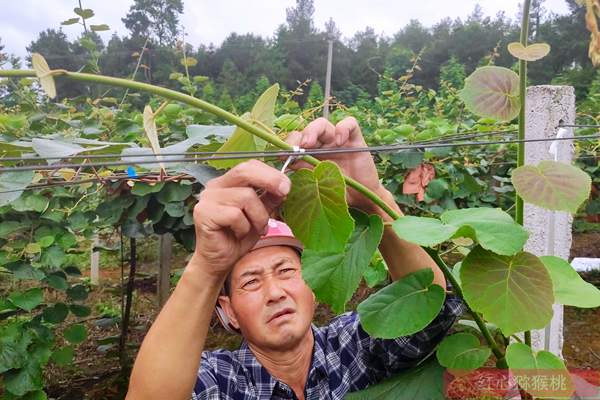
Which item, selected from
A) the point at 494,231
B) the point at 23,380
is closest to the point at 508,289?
the point at 494,231

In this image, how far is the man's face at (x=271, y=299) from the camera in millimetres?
951

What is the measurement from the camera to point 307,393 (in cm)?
102

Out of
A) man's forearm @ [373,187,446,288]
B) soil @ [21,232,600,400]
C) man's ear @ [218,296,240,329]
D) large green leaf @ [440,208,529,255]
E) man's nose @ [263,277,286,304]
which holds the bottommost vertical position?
soil @ [21,232,600,400]

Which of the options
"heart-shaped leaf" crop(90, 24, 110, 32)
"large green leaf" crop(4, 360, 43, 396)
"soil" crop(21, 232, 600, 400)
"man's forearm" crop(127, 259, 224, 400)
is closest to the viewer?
"man's forearm" crop(127, 259, 224, 400)

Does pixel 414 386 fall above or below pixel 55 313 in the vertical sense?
above

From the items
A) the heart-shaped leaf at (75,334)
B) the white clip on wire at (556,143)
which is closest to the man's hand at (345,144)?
the white clip on wire at (556,143)

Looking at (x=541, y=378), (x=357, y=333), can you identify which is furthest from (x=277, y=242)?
(x=541, y=378)

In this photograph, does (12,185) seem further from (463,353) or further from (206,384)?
(463,353)

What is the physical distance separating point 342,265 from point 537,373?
0.23 metres

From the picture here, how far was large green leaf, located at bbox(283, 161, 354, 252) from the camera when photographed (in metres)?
0.55

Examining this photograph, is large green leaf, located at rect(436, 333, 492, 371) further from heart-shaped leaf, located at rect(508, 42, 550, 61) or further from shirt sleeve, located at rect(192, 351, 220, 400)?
shirt sleeve, located at rect(192, 351, 220, 400)

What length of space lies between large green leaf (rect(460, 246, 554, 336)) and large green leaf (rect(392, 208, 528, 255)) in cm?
3

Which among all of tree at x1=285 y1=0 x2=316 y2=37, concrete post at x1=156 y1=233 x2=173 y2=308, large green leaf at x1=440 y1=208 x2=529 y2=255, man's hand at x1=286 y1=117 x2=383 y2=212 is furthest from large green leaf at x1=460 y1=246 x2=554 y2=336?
tree at x1=285 y1=0 x2=316 y2=37

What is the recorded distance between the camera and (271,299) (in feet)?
3.11
